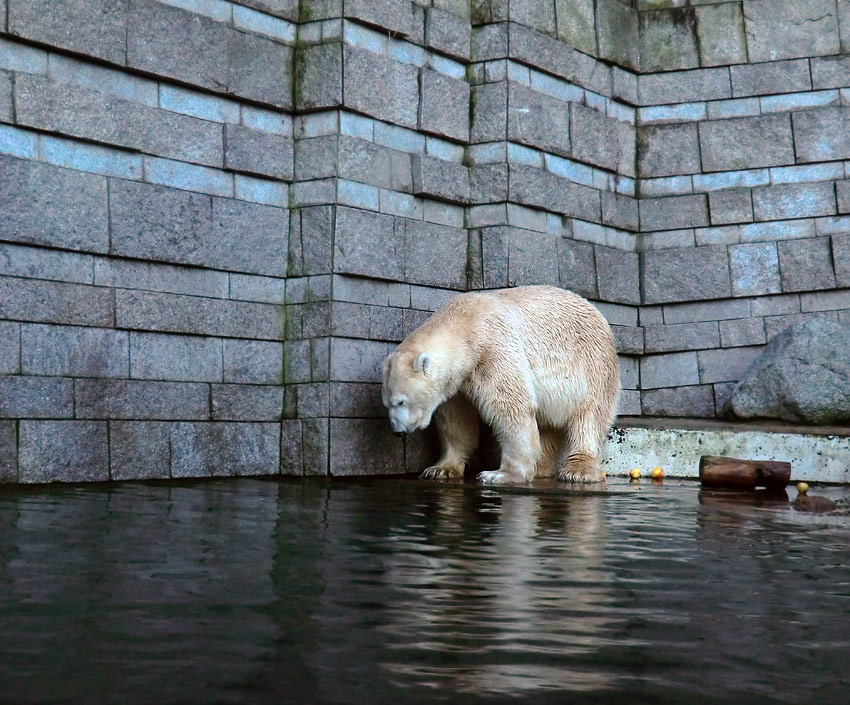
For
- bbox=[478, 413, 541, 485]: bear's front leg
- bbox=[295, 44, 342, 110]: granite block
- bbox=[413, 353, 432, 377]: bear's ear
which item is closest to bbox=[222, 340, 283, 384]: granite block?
bbox=[413, 353, 432, 377]: bear's ear

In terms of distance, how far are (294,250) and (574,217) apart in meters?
2.62

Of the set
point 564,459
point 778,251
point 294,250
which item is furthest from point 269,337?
point 778,251

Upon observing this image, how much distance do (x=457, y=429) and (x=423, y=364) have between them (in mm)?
970

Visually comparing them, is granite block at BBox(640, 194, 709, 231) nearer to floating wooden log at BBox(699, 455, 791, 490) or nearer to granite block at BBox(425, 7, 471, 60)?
granite block at BBox(425, 7, 471, 60)

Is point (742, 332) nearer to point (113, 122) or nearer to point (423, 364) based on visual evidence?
point (423, 364)

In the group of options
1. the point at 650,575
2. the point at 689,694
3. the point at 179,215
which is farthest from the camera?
the point at 179,215

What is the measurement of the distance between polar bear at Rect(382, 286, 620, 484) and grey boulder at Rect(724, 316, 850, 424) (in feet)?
4.60

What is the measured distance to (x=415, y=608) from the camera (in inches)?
106

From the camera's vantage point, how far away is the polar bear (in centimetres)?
727

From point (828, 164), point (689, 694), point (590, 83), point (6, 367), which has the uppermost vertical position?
point (590, 83)

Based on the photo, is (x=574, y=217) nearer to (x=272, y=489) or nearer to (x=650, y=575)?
(x=272, y=489)

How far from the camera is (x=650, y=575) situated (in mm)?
3307

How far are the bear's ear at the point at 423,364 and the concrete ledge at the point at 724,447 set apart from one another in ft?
6.94

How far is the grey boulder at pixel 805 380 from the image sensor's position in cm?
848
